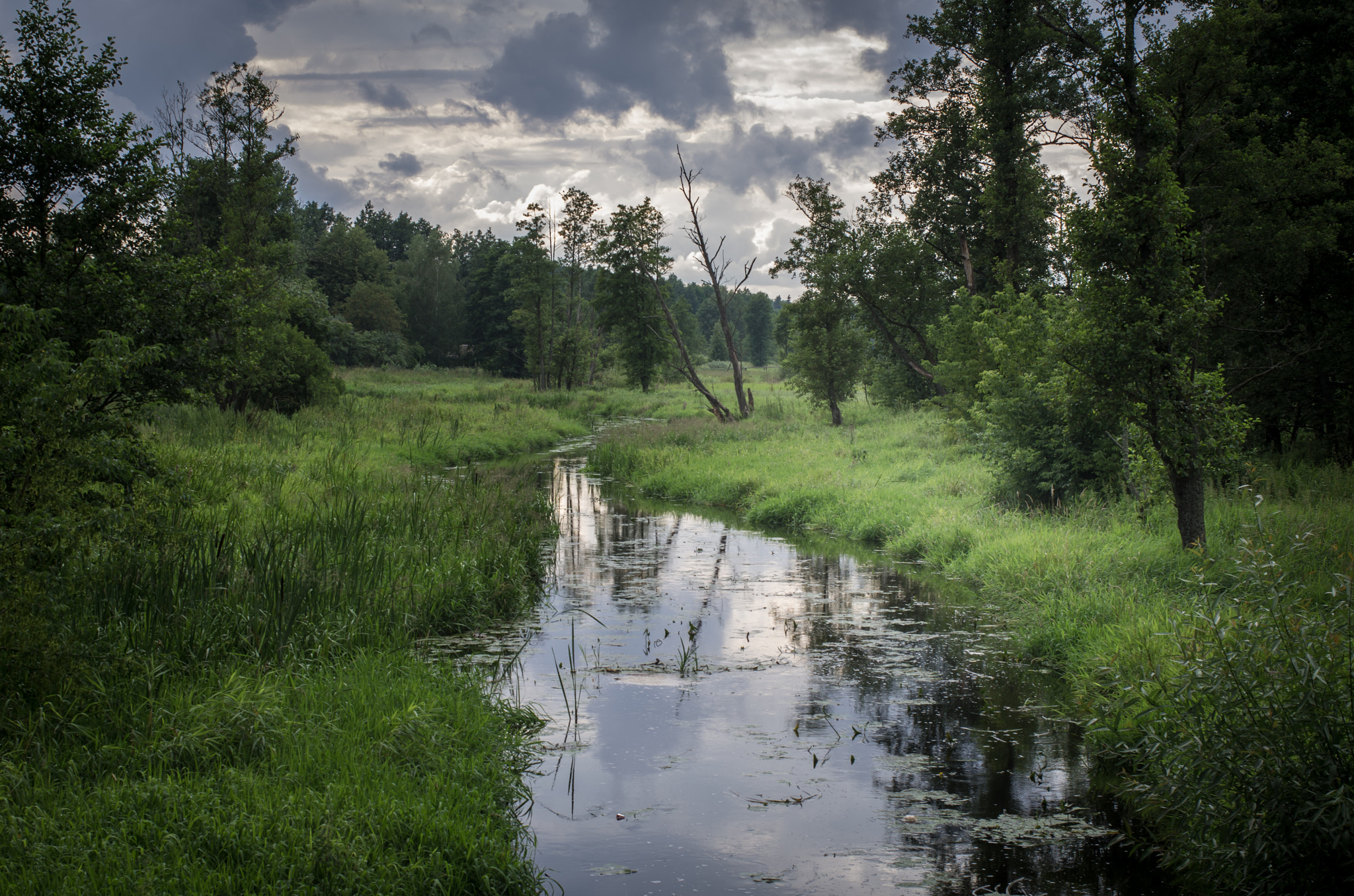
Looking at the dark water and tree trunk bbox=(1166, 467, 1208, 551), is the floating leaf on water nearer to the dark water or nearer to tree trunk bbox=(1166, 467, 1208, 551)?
the dark water

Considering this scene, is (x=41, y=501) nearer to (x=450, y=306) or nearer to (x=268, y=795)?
(x=268, y=795)

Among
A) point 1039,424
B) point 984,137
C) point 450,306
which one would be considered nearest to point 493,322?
point 450,306

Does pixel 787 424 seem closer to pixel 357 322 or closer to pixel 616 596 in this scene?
pixel 616 596

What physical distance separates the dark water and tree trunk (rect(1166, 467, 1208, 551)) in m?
2.45

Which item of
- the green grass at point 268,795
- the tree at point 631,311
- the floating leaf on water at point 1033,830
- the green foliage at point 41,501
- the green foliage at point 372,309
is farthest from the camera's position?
the green foliage at point 372,309

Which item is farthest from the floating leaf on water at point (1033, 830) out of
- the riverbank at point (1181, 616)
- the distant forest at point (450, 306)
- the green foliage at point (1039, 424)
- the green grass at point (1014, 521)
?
the distant forest at point (450, 306)

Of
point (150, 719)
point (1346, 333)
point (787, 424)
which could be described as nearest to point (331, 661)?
point (150, 719)

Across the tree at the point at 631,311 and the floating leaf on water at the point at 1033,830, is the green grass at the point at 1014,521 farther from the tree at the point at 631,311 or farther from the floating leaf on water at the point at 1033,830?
the tree at the point at 631,311

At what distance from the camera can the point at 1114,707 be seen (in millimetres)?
5504

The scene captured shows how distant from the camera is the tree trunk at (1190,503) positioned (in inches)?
353

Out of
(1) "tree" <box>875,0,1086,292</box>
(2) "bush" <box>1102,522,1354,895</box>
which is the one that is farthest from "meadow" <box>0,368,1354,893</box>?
(1) "tree" <box>875,0,1086,292</box>

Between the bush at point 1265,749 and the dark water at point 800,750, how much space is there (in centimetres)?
63

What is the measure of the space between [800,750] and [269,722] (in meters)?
3.88

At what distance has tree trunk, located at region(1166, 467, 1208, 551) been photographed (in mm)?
8977
